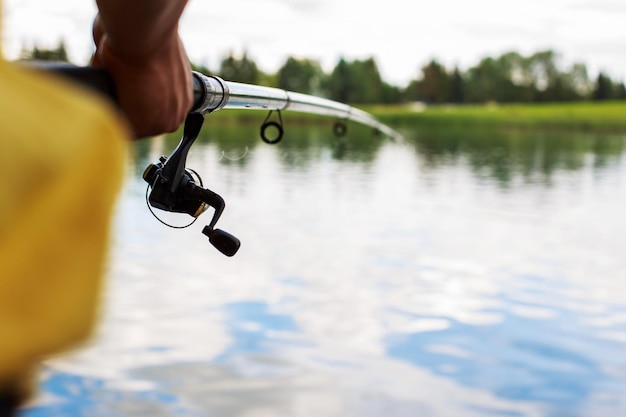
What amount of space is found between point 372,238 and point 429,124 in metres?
80.6

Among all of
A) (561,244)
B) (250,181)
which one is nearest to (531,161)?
(250,181)

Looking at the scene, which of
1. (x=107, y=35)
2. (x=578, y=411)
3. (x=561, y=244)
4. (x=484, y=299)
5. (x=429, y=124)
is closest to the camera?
(x=107, y=35)

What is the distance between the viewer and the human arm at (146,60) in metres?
0.95

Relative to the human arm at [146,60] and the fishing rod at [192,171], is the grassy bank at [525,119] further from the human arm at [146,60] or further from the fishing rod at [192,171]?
the human arm at [146,60]

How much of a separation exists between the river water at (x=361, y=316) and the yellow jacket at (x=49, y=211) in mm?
3512

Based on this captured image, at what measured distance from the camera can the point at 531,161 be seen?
4741 centimetres

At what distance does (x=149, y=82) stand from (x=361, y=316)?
1345cm

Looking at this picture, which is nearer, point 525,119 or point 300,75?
point 300,75

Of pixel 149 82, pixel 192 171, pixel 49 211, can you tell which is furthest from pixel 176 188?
pixel 49 211

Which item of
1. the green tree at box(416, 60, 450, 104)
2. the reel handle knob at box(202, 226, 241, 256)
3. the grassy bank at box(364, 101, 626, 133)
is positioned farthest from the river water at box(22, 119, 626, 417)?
the green tree at box(416, 60, 450, 104)

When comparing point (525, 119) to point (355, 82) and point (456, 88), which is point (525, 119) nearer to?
point (355, 82)

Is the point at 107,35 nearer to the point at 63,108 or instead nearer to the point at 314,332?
the point at 63,108

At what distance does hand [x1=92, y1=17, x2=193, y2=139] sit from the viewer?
1.01 metres

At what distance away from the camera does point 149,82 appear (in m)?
1.02
